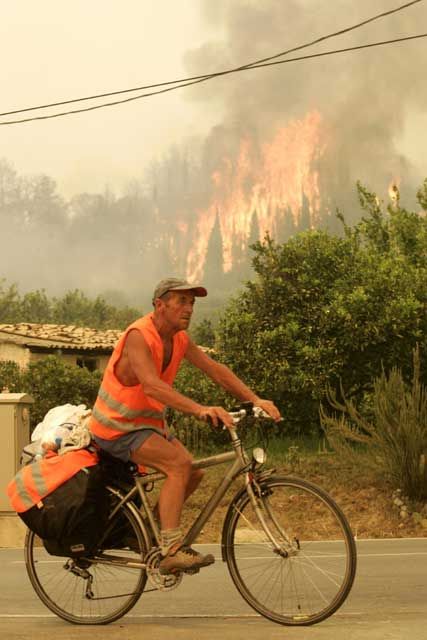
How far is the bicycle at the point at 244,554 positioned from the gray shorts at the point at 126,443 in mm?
234

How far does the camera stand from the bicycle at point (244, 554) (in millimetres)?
6215

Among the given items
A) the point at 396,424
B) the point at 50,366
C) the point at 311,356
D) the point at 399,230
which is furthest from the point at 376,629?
the point at 399,230

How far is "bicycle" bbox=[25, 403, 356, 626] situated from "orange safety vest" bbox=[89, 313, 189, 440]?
340mm

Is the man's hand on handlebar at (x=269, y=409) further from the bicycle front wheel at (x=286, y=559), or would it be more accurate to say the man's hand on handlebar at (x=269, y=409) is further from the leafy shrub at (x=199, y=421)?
the leafy shrub at (x=199, y=421)

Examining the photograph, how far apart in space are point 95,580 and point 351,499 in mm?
9894

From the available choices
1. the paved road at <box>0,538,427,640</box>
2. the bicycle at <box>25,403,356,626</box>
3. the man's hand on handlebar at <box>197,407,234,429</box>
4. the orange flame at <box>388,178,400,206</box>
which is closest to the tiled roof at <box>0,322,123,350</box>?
the orange flame at <box>388,178,400,206</box>

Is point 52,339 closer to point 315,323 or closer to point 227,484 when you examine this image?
point 315,323

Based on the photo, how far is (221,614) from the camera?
718 cm

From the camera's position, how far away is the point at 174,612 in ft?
23.8

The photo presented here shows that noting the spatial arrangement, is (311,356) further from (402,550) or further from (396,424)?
(402,550)

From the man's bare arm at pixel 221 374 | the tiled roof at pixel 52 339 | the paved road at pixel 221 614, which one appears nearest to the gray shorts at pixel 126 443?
the man's bare arm at pixel 221 374

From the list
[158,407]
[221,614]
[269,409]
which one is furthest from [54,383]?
[269,409]

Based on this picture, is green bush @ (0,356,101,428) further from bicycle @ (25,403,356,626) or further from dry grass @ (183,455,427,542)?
bicycle @ (25,403,356,626)

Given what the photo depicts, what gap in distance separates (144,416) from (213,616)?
142cm
